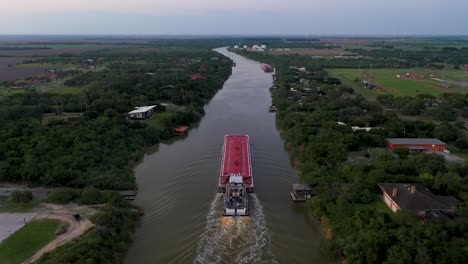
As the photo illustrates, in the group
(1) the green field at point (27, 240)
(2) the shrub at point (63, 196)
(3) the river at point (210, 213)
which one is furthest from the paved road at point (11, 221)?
(3) the river at point (210, 213)

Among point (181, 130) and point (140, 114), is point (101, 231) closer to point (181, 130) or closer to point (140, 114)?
point (181, 130)

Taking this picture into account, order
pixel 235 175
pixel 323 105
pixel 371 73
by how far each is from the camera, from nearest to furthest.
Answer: pixel 235 175, pixel 323 105, pixel 371 73

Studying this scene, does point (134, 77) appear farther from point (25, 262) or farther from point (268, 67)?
point (25, 262)

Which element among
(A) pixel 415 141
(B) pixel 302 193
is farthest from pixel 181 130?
(A) pixel 415 141

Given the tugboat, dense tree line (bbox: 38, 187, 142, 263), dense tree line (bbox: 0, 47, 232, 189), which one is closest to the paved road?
dense tree line (bbox: 38, 187, 142, 263)

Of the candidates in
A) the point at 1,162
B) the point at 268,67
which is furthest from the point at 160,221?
the point at 268,67

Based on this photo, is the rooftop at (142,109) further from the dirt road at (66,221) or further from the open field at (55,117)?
the dirt road at (66,221)
